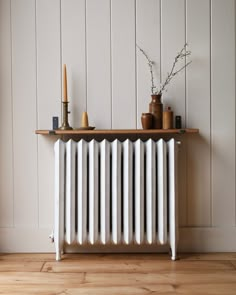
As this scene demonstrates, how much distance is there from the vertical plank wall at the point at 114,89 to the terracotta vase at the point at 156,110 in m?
0.08

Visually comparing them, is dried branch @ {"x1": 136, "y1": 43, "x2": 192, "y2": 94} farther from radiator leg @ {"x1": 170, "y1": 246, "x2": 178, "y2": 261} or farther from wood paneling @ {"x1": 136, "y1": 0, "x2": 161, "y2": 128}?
radiator leg @ {"x1": 170, "y1": 246, "x2": 178, "y2": 261}

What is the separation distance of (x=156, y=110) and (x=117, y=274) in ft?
2.81

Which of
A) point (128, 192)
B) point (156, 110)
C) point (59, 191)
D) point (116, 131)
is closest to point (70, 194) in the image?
point (59, 191)

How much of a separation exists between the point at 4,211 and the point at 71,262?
49 centimetres

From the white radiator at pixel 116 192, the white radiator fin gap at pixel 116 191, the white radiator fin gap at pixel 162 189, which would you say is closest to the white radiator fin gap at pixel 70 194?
the white radiator at pixel 116 192

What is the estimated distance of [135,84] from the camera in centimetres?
211

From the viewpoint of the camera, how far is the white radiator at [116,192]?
1.96 meters

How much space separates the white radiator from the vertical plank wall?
0.60 ft

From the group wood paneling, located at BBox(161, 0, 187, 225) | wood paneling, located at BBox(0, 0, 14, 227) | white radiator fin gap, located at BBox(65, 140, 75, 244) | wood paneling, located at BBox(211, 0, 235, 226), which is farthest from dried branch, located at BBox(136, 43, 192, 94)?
wood paneling, located at BBox(0, 0, 14, 227)

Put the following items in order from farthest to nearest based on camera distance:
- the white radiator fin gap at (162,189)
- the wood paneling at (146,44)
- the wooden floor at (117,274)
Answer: the wood paneling at (146,44)
the white radiator fin gap at (162,189)
the wooden floor at (117,274)

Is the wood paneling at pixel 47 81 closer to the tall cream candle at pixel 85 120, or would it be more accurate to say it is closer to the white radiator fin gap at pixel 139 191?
the tall cream candle at pixel 85 120

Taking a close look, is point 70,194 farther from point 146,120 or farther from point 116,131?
point 146,120

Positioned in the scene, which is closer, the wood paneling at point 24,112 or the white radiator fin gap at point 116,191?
the white radiator fin gap at point 116,191

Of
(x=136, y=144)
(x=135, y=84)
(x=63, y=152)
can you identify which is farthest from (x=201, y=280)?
(x=135, y=84)
